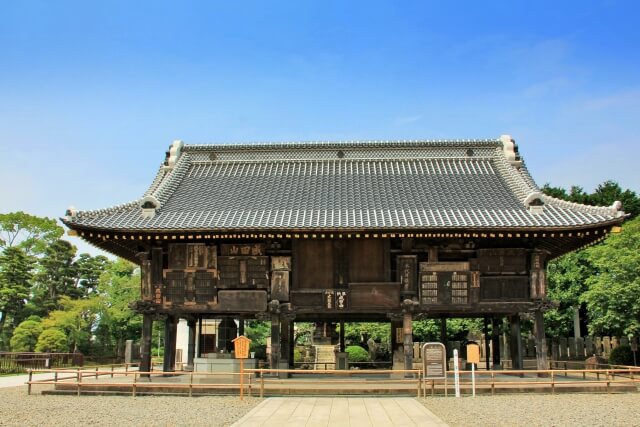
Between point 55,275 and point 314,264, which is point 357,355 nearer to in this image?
point 314,264

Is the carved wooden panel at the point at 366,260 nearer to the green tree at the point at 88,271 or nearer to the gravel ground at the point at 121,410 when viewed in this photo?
the gravel ground at the point at 121,410

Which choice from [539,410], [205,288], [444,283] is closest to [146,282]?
[205,288]

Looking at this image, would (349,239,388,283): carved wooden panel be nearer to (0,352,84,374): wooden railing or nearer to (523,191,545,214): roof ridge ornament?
(523,191,545,214): roof ridge ornament

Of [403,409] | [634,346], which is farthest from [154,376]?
[634,346]

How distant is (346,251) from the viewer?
21047 millimetres

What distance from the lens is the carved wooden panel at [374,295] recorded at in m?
20.6

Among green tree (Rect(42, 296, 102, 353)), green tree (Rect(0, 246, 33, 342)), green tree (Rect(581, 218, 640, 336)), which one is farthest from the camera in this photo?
green tree (Rect(0, 246, 33, 342))

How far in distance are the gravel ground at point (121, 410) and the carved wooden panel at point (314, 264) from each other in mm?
5033

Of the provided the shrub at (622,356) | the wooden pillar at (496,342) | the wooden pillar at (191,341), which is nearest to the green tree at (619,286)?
the shrub at (622,356)

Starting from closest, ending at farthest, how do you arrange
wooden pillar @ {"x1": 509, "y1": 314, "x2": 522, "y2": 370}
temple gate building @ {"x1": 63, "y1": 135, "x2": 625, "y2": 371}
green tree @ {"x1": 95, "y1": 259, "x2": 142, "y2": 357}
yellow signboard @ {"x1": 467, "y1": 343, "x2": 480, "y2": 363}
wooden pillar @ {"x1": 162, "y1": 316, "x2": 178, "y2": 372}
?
yellow signboard @ {"x1": 467, "y1": 343, "x2": 480, "y2": 363} < temple gate building @ {"x1": 63, "y1": 135, "x2": 625, "y2": 371} < wooden pillar @ {"x1": 509, "y1": 314, "x2": 522, "y2": 370} < wooden pillar @ {"x1": 162, "y1": 316, "x2": 178, "y2": 372} < green tree @ {"x1": 95, "y1": 259, "x2": 142, "y2": 357}

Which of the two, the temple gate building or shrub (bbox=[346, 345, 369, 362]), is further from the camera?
shrub (bbox=[346, 345, 369, 362])

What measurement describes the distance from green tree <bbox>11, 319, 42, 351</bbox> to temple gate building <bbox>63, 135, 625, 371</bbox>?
29.0m

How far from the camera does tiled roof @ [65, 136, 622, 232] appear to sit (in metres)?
20.0

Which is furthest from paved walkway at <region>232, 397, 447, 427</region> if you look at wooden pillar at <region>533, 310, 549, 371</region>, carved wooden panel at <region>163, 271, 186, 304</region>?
wooden pillar at <region>533, 310, 549, 371</region>
